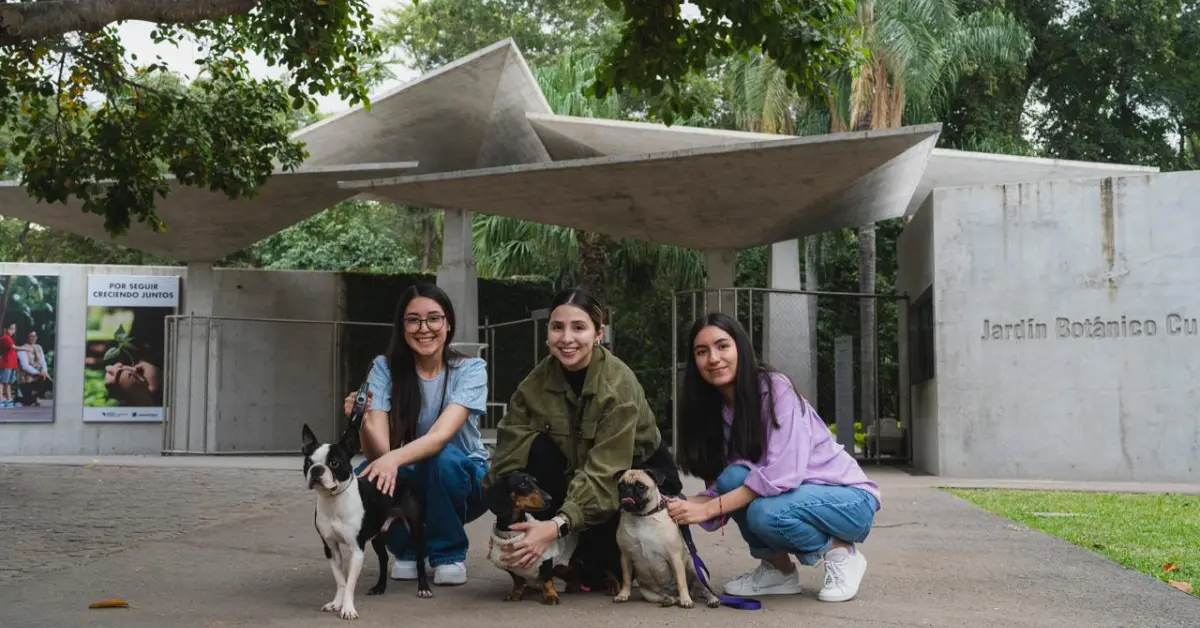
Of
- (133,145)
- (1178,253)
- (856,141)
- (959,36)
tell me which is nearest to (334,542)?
(133,145)

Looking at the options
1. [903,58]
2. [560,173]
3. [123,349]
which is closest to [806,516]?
[560,173]

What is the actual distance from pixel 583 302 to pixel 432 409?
34.9 inches

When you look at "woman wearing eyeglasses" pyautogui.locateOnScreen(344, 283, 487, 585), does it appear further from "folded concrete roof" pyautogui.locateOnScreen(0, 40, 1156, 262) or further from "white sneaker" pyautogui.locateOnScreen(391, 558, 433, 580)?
"folded concrete roof" pyautogui.locateOnScreen(0, 40, 1156, 262)

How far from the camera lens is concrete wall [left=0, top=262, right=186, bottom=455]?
20172 mm

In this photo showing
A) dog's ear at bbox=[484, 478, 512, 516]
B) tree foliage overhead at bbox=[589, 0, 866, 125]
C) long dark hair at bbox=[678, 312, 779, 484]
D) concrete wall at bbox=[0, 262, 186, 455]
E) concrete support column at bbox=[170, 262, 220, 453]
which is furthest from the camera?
concrete wall at bbox=[0, 262, 186, 455]

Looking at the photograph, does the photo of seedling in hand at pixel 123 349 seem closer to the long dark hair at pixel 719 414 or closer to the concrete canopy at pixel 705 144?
the concrete canopy at pixel 705 144

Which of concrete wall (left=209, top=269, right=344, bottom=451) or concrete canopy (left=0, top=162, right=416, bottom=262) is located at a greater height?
concrete canopy (left=0, top=162, right=416, bottom=262)

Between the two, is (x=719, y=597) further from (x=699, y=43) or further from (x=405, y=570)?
(x=699, y=43)

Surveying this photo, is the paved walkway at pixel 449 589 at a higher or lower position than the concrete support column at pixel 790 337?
lower

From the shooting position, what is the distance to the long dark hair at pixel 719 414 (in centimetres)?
488

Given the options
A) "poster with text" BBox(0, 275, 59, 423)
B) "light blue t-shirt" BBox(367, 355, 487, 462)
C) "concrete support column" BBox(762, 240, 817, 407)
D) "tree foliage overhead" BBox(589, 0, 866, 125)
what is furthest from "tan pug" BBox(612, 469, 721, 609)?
"poster with text" BBox(0, 275, 59, 423)

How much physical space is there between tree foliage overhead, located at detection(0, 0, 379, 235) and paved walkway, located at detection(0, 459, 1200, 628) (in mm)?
2611

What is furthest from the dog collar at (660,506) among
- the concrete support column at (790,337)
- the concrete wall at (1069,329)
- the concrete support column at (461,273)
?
the concrete support column at (461,273)

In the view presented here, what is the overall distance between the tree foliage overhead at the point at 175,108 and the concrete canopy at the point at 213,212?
4345mm
